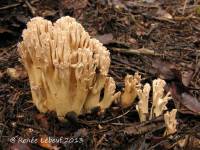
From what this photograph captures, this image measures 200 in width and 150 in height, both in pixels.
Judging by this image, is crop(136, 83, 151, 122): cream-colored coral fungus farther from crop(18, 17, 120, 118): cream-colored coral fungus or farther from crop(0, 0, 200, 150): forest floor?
crop(18, 17, 120, 118): cream-colored coral fungus

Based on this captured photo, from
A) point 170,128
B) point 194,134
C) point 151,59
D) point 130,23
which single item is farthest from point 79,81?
point 130,23

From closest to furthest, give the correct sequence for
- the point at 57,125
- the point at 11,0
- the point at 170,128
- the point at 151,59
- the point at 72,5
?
1. the point at 170,128
2. the point at 57,125
3. the point at 151,59
4. the point at 11,0
5. the point at 72,5

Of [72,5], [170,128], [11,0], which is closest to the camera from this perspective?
[170,128]

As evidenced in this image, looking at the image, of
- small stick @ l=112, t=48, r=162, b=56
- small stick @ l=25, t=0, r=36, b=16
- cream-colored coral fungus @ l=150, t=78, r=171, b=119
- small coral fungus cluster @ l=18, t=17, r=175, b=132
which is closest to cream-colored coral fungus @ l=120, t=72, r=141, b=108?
small coral fungus cluster @ l=18, t=17, r=175, b=132

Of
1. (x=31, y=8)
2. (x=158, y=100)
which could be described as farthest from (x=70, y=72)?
(x=31, y=8)

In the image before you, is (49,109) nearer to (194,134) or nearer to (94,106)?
(94,106)

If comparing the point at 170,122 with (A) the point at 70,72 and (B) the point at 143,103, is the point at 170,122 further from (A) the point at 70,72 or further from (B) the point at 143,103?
(A) the point at 70,72

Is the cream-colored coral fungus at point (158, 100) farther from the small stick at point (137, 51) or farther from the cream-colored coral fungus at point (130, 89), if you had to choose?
the small stick at point (137, 51)
